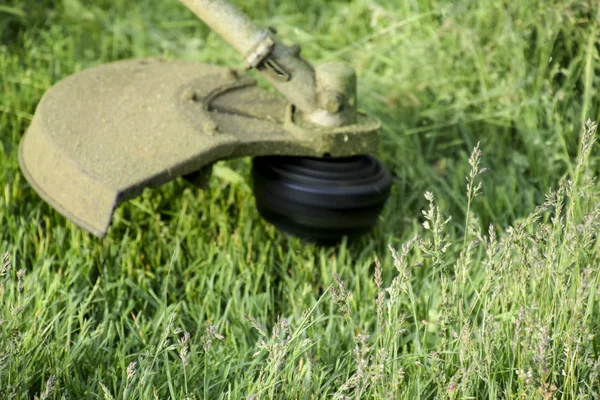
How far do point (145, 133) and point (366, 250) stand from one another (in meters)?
0.79

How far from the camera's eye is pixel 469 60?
3676mm

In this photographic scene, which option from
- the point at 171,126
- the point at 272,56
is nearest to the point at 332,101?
the point at 272,56

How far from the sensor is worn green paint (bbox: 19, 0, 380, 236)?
8.21 feet

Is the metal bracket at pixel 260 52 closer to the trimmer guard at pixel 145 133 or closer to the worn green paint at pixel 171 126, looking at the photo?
the worn green paint at pixel 171 126

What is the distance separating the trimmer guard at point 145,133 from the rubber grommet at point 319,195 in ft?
0.20

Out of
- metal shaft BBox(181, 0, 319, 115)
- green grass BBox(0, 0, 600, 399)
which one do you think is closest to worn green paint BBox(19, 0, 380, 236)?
metal shaft BBox(181, 0, 319, 115)

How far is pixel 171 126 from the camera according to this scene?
265 centimetres

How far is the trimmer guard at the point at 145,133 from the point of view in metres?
2.49

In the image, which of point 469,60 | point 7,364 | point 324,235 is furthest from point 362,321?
point 469,60

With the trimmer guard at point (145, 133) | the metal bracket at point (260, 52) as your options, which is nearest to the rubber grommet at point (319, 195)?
the trimmer guard at point (145, 133)

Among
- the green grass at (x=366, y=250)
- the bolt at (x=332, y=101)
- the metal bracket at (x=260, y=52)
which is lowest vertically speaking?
the green grass at (x=366, y=250)

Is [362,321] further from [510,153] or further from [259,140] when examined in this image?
[510,153]

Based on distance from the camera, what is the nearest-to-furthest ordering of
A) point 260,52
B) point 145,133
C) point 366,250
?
1. point 145,133
2. point 260,52
3. point 366,250

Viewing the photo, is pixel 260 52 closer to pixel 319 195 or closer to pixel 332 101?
pixel 332 101
